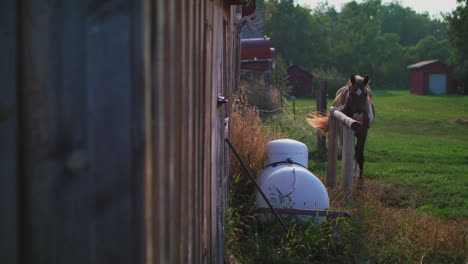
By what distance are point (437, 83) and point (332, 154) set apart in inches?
1817

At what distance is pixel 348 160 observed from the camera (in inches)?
251

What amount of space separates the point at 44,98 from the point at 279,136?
21.6ft

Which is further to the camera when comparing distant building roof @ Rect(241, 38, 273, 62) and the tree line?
the tree line

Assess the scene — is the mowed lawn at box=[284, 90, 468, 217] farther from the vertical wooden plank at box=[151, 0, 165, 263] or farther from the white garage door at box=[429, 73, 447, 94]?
the white garage door at box=[429, 73, 447, 94]

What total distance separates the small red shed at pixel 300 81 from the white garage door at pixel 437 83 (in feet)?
46.2

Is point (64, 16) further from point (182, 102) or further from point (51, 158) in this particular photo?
point (182, 102)

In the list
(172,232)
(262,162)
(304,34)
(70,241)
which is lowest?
(262,162)

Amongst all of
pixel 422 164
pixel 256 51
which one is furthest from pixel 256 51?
pixel 422 164

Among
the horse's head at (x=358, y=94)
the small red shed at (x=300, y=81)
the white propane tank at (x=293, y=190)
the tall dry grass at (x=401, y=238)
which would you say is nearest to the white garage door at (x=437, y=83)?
the small red shed at (x=300, y=81)

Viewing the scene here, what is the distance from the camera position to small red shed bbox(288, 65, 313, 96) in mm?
44656

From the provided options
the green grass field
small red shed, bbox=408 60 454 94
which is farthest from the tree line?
the green grass field

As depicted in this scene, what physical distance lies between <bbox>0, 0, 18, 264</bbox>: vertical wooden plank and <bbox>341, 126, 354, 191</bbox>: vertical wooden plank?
18.0 ft

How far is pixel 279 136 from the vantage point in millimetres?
7770

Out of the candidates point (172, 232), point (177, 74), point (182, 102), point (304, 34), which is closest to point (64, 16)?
point (177, 74)
